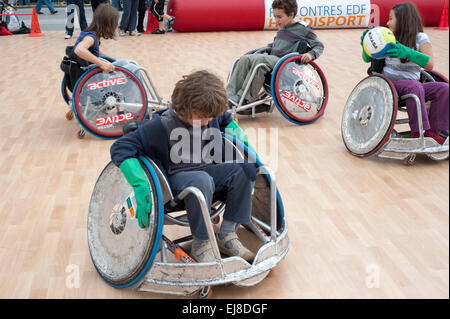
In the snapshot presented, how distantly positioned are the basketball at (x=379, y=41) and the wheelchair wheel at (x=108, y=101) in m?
1.67

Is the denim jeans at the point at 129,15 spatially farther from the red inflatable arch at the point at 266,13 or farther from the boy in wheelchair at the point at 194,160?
the boy in wheelchair at the point at 194,160

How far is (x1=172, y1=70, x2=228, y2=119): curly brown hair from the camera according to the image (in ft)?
6.34

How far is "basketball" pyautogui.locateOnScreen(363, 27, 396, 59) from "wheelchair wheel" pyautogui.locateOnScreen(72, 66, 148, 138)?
65.6 inches

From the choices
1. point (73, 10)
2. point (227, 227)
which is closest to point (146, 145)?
point (227, 227)

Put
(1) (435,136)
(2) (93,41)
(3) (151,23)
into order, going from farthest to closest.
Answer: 1. (3) (151,23)
2. (2) (93,41)
3. (1) (435,136)

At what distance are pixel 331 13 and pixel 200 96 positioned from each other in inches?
315

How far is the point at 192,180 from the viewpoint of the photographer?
1.95 metres

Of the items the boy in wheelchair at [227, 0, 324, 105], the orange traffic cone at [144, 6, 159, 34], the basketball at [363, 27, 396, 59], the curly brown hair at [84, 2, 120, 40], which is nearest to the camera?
the basketball at [363, 27, 396, 59]

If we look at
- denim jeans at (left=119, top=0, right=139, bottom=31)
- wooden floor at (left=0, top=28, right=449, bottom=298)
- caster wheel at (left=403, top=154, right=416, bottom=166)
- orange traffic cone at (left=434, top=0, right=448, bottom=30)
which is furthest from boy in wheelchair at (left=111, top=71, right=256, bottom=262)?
orange traffic cone at (left=434, top=0, right=448, bottom=30)

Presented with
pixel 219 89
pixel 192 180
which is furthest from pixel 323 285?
pixel 219 89

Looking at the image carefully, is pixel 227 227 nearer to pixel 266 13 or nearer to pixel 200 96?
pixel 200 96

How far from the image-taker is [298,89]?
157 inches

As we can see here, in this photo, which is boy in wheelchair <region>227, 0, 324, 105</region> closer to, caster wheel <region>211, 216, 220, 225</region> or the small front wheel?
the small front wheel

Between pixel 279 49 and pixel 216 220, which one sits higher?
pixel 279 49
